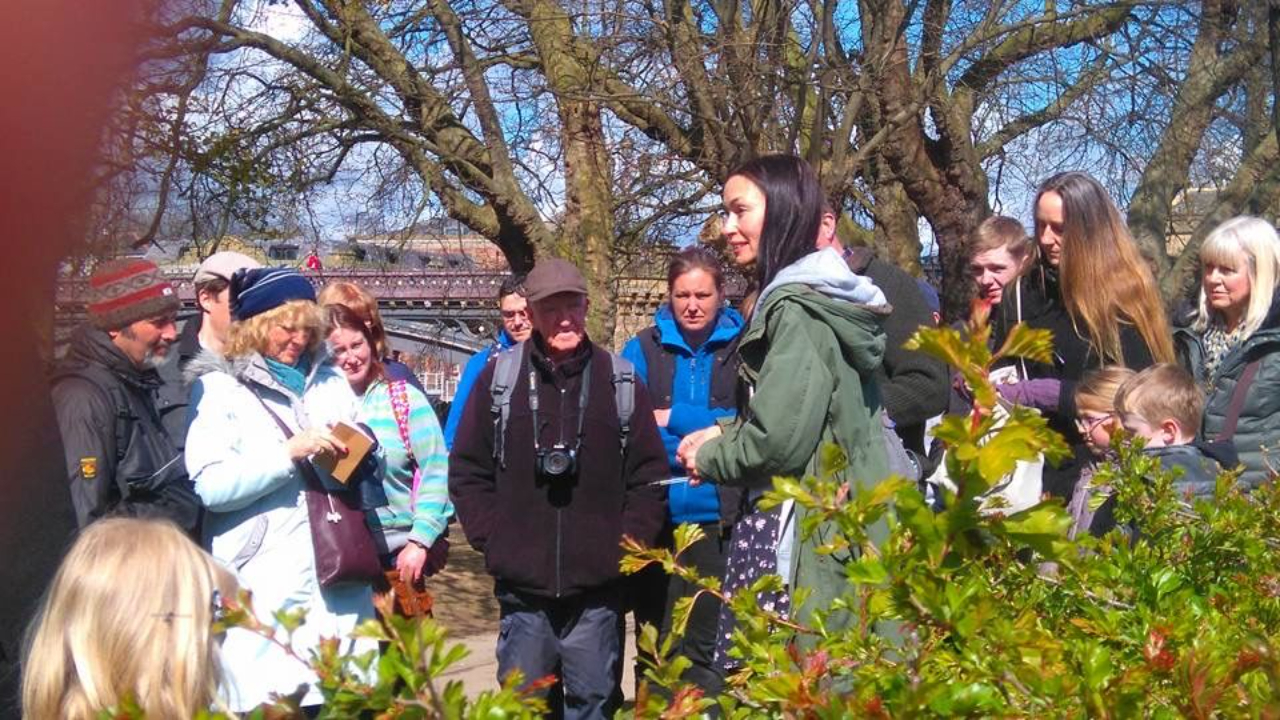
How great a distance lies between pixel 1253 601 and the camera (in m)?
2.35

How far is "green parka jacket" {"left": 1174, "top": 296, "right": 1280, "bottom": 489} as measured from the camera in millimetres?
4051

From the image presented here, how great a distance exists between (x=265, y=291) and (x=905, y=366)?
185 centimetres

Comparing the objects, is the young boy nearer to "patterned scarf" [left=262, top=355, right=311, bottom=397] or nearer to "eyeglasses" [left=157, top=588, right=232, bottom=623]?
"patterned scarf" [left=262, top=355, right=311, bottom=397]

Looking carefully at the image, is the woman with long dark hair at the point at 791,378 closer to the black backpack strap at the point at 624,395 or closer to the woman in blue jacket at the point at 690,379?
the black backpack strap at the point at 624,395

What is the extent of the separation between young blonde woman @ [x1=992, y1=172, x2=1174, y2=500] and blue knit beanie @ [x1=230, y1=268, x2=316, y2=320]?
81.8 inches

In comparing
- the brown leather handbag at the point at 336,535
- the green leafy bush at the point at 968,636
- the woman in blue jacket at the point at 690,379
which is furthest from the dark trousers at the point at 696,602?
the green leafy bush at the point at 968,636

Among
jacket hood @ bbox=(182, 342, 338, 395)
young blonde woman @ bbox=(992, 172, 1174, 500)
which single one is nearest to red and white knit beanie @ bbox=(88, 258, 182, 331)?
jacket hood @ bbox=(182, 342, 338, 395)

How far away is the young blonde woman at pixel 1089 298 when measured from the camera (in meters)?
3.97

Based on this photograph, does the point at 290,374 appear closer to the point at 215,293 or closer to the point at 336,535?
the point at 336,535

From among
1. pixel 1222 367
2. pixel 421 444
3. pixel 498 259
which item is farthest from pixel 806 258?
pixel 498 259

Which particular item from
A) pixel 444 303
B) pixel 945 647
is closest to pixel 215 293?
pixel 945 647

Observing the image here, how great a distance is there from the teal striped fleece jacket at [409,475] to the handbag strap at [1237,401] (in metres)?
2.42

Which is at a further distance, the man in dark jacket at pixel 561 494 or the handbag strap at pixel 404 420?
the handbag strap at pixel 404 420

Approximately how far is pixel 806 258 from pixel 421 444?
1988 millimetres
